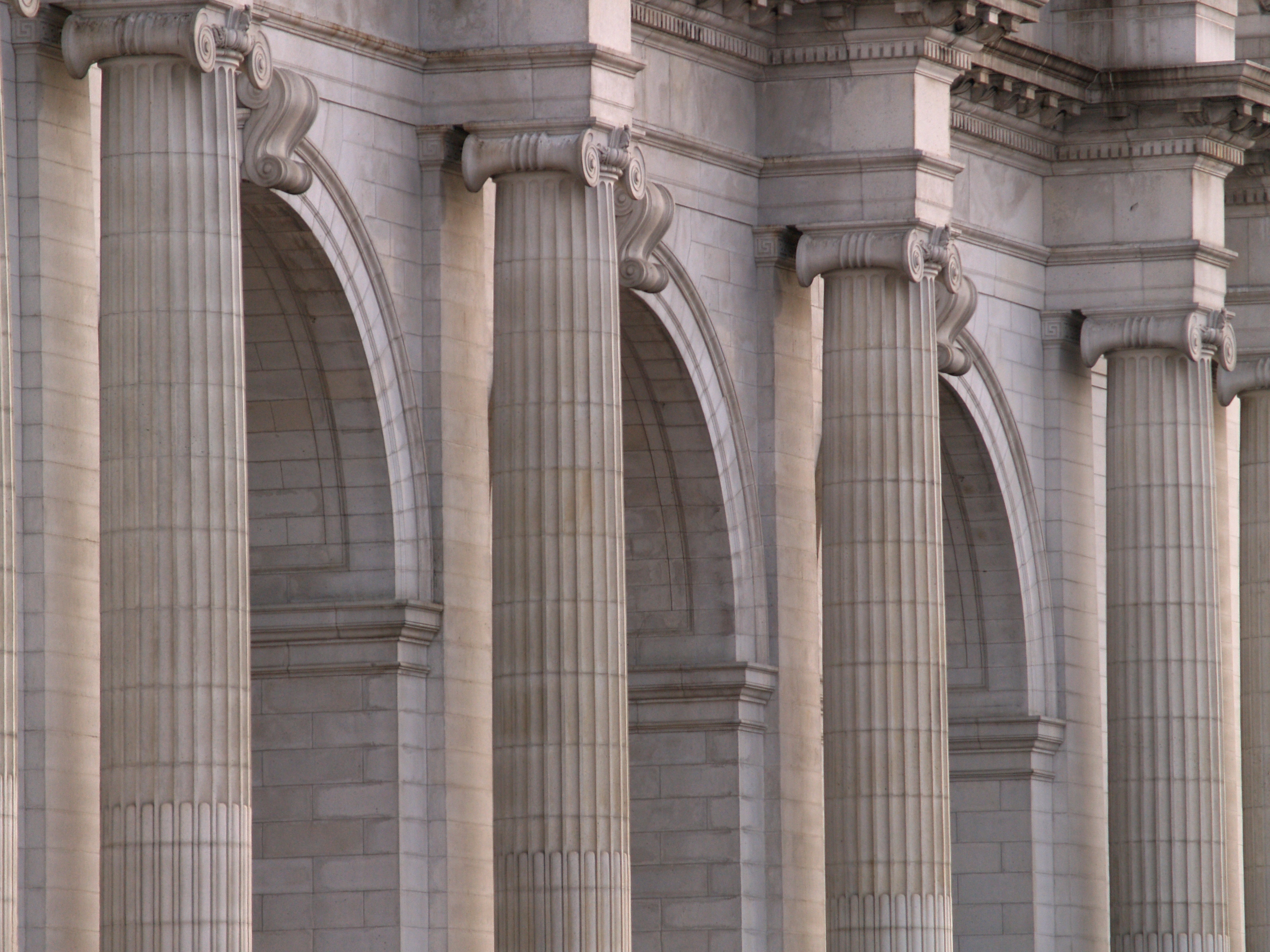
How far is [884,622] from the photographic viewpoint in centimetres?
3825

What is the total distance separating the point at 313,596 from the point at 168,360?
236 inches

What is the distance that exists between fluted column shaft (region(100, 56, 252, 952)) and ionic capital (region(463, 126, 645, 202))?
518 centimetres

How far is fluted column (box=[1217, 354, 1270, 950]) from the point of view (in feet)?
162

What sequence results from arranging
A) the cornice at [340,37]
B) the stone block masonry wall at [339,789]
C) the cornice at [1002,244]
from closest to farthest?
1. the cornice at [340,37]
2. the stone block masonry wall at [339,789]
3. the cornice at [1002,244]

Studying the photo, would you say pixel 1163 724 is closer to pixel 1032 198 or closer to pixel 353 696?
pixel 1032 198

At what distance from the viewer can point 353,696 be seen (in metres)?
33.2

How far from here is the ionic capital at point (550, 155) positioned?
1296 inches

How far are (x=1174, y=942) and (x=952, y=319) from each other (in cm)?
866

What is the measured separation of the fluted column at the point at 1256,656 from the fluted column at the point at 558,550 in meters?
18.3

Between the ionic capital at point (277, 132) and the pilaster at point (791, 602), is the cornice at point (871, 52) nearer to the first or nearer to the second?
the pilaster at point (791, 602)

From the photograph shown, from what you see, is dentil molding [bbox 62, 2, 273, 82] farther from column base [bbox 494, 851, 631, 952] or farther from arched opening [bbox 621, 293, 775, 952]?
arched opening [bbox 621, 293, 775, 952]

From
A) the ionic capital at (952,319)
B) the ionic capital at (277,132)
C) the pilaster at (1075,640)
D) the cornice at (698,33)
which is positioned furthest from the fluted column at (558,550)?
the pilaster at (1075,640)

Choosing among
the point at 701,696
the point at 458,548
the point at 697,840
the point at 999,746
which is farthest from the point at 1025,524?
the point at 458,548

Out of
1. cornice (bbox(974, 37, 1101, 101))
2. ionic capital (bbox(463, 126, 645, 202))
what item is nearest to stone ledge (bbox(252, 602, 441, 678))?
ionic capital (bbox(463, 126, 645, 202))
